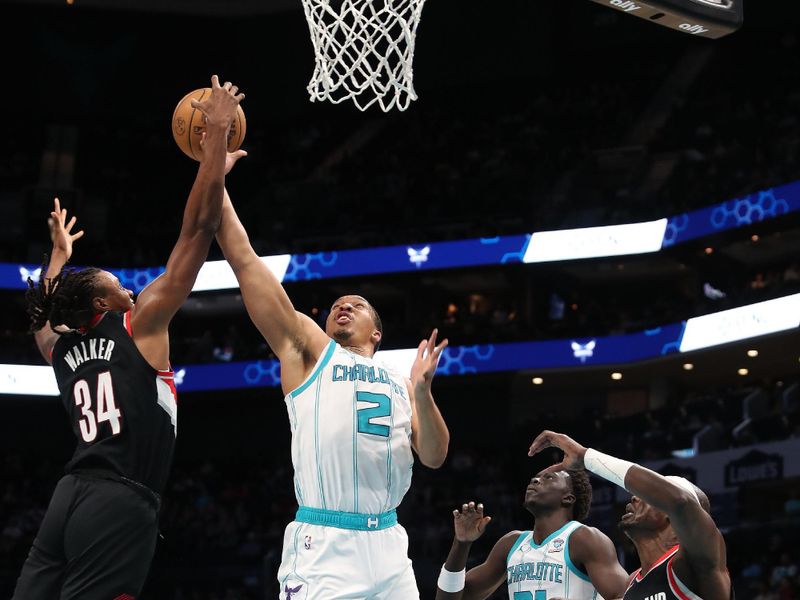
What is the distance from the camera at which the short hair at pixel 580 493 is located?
660cm

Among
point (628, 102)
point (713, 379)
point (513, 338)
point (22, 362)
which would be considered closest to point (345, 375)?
point (513, 338)

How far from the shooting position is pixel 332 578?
4.48 metres

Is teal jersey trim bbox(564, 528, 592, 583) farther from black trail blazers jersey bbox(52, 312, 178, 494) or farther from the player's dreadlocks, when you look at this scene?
the player's dreadlocks

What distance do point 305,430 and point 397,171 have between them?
22.2 meters

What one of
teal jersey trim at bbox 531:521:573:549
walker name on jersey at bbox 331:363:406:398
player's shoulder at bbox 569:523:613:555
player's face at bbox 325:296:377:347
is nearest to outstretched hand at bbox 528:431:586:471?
walker name on jersey at bbox 331:363:406:398

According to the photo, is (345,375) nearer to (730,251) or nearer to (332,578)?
(332,578)

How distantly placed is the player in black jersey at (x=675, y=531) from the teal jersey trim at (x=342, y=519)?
2.26 feet

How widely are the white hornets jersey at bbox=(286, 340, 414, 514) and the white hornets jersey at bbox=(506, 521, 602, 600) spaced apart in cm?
161

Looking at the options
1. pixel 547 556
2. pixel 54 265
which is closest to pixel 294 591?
pixel 54 265

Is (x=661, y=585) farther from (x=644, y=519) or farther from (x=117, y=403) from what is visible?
(x=117, y=403)

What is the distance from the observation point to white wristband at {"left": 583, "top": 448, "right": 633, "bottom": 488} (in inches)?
185

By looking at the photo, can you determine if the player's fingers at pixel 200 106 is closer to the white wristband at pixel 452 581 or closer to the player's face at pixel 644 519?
the player's face at pixel 644 519

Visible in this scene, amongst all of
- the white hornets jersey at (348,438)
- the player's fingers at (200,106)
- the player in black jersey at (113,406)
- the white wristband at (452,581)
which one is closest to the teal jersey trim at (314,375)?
the white hornets jersey at (348,438)

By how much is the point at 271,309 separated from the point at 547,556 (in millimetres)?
2349
